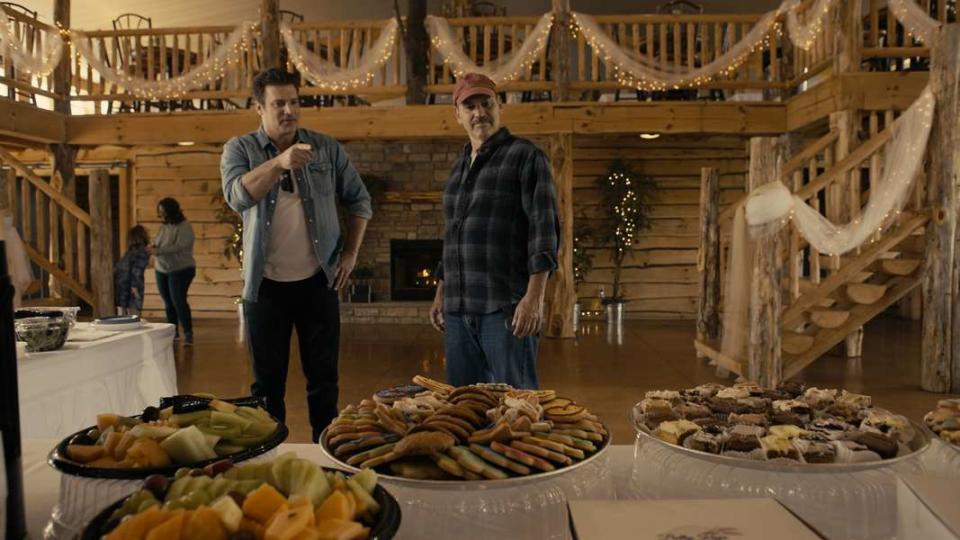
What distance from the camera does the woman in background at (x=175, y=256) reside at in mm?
7770

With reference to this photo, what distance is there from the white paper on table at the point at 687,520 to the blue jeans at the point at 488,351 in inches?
66.0

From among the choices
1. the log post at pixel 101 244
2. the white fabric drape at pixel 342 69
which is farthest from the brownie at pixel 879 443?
the log post at pixel 101 244

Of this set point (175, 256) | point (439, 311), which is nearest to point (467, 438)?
point (439, 311)

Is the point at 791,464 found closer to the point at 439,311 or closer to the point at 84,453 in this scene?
the point at 84,453

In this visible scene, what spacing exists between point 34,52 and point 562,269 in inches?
266

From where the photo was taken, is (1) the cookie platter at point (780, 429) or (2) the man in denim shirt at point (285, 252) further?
(2) the man in denim shirt at point (285, 252)

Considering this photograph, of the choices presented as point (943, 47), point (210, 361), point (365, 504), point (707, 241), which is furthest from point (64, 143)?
point (365, 504)

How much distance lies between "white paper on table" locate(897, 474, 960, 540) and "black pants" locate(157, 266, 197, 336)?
25.8ft

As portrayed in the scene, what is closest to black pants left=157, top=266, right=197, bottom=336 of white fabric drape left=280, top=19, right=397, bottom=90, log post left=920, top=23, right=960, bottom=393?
white fabric drape left=280, top=19, right=397, bottom=90

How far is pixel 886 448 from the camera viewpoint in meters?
1.15

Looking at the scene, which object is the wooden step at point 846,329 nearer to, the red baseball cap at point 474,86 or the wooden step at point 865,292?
the wooden step at point 865,292

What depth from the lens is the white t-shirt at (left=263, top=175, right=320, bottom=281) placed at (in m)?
2.77

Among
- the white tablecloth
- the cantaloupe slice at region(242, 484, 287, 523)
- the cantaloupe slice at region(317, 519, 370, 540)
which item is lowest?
the white tablecloth

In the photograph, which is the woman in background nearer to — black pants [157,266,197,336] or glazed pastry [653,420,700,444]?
black pants [157,266,197,336]
